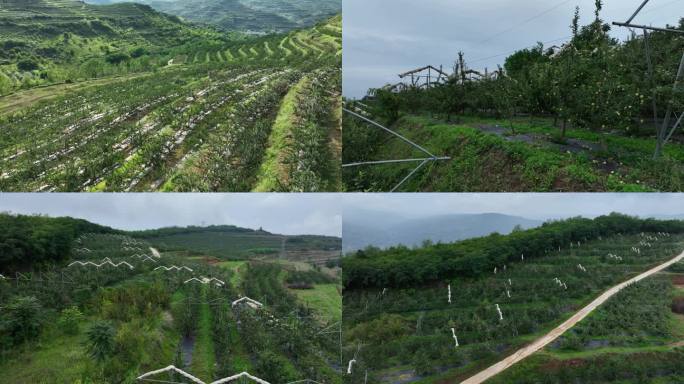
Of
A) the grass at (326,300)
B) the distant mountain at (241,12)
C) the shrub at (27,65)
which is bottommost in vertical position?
the grass at (326,300)

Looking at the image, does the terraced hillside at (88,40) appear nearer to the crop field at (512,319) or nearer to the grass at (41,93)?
the grass at (41,93)

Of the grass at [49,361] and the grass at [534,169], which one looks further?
the grass at [534,169]

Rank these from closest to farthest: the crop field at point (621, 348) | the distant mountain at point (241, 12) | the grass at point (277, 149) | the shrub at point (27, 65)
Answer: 1. the grass at point (277, 149)
2. the crop field at point (621, 348)
3. the shrub at point (27, 65)
4. the distant mountain at point (241, 12)

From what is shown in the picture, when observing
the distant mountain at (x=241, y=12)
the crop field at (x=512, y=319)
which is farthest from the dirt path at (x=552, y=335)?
the distant mountain at (x=241, y=12)

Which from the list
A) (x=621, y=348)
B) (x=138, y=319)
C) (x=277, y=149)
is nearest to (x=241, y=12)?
(x=277, y=149)

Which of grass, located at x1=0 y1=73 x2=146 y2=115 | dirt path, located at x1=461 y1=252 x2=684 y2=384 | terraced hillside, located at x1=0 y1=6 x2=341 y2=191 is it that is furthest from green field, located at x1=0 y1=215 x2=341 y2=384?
dirt path, located at x1=461 y1=252 x2=684 y2=384

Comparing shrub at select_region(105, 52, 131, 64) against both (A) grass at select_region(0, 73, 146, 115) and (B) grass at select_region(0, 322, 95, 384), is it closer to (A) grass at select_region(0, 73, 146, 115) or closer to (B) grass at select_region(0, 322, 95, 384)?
(A) grass at select_region(0, 73, 146, 115)

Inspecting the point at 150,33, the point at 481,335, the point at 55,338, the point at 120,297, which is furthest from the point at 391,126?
the point at 55,338
